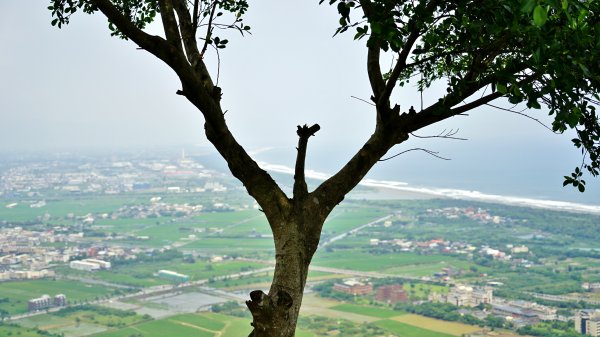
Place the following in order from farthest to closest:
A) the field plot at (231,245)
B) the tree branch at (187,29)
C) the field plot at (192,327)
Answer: the field plot at (231,245) → the field plot at (192,327) → the tree branch at (187,29)

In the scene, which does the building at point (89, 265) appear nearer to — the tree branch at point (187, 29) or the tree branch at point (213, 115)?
the tree branch at point (187, 29)

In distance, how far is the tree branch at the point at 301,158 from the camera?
212 cm

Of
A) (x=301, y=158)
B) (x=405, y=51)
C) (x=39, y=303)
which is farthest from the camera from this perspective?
(x=39, y=303)

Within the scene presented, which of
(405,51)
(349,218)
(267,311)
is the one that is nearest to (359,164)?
(405,51)

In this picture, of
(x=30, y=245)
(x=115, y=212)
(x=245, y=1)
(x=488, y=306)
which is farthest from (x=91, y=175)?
(x=245, y=1)

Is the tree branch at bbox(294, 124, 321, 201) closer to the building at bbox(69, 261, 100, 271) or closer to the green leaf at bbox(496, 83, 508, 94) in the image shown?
the green leaf at bbox(496, 83, 508, 94)

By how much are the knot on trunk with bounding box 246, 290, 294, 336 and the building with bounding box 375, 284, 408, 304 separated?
1257 centimetres

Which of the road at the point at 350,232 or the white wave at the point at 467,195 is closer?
the road at the point at 350,232

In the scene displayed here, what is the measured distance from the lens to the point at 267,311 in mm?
1933

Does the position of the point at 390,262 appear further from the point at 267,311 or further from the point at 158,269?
the point at 267,311

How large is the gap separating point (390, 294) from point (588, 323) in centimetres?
438

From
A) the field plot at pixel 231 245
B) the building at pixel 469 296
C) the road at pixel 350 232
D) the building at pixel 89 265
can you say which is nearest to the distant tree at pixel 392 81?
the building at pixel 469 296

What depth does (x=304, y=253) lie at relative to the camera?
214 centimetres

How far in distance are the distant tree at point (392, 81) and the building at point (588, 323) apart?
9.71 m
